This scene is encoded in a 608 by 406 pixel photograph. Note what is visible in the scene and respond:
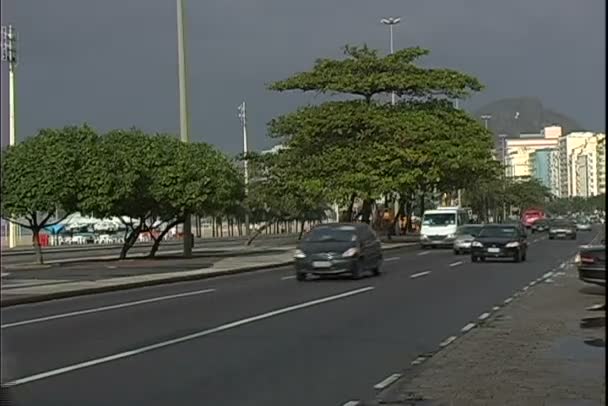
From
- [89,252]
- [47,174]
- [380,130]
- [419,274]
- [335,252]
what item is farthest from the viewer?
[89,252]

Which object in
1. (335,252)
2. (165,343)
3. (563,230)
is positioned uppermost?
(335,252)

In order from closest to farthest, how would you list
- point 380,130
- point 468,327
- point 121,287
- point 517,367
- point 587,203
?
point 517,367
point 587,203
point 468,327
point 121,287
point 380,130

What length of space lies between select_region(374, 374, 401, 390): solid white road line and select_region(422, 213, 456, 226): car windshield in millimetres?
46141

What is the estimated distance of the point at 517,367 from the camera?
11.8 meters

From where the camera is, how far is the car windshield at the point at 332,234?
30266 mm

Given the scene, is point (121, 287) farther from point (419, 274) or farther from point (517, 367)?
point (517, 367)

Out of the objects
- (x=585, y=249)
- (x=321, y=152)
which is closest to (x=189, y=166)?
(x=321, y=152)

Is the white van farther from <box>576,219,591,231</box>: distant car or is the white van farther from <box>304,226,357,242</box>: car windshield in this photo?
<box>304,226,357,242</box>: car windshield

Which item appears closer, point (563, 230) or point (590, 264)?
point (590, 264)

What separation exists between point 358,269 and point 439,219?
28.9 m

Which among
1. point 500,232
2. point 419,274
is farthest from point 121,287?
point 500,232

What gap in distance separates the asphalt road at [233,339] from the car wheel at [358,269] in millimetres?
1371

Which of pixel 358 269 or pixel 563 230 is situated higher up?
pixel 563 230

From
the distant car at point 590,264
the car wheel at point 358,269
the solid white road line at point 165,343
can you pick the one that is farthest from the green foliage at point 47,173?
the distant car at point 590,264
